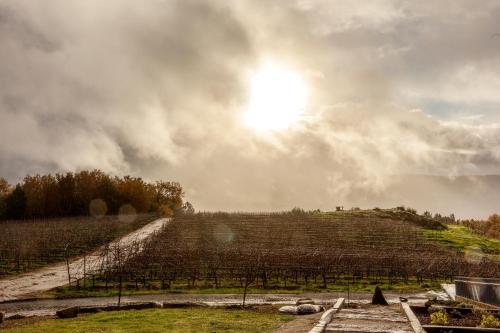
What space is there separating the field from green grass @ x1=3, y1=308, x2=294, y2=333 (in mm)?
26876

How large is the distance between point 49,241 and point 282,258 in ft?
120

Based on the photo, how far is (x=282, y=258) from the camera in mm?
60156

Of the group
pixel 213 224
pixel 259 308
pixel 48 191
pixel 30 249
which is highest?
pixel 48 191

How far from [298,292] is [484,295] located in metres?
19.9

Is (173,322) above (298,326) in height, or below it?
below

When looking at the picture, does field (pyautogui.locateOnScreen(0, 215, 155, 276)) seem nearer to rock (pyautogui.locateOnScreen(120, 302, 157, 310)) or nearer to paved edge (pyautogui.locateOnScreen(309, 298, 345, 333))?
rock (pyautogui.locateOnScreen(120, 302, 157, 310))

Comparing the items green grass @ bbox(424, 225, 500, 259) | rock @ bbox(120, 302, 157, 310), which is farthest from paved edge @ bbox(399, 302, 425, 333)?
green grass @ bbox(424, 225, 500, 259)

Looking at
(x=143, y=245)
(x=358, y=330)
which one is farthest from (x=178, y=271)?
(x=358, y=330)

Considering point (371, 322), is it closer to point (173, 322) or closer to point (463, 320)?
point (463, 320)

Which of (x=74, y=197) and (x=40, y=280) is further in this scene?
(x=74, y=197)

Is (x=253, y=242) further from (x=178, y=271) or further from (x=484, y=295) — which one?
(x=484, y=295)

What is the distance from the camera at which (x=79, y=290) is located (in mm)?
47125

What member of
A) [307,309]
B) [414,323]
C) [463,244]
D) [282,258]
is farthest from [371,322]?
[463,244]

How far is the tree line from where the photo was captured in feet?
418
